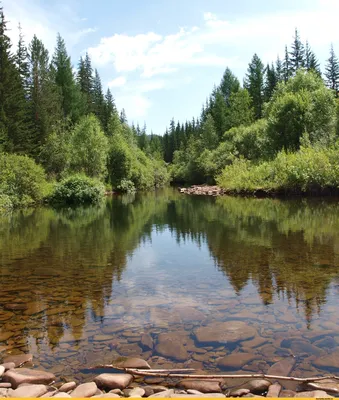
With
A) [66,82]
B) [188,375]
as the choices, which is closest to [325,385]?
[188,375]

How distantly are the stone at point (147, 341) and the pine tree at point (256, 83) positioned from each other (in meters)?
72.2

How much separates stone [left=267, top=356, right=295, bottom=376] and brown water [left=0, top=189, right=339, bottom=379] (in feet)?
0.27

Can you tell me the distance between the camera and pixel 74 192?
3653 cm

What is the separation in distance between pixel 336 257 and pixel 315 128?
32.1 m

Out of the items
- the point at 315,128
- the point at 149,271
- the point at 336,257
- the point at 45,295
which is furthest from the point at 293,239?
the point at 315,128

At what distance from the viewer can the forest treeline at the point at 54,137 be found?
33.7 metres

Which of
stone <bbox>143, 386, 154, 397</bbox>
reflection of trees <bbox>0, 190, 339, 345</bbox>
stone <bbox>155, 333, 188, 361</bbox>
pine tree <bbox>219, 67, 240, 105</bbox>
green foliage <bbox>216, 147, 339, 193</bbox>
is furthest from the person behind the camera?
pine tree <bbox>219, 67, 240, 105</bbox>

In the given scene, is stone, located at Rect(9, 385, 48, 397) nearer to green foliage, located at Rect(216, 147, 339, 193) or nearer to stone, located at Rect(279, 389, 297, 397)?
stone, located at Rect(279, 389, 297, 397)

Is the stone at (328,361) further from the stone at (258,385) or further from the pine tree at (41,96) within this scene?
the pine tree at (41,96)

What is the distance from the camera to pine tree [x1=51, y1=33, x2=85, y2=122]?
60750 mm

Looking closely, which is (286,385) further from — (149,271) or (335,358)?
(149,271)

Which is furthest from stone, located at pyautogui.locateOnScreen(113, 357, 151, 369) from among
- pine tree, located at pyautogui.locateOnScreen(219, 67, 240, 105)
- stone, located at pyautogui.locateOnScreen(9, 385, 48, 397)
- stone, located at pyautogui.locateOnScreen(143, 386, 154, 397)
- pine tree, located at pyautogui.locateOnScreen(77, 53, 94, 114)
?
pine tree, located at pyautogui.locateOnScreen(219, 67, 240, 105)

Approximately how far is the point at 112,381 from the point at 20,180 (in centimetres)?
3027

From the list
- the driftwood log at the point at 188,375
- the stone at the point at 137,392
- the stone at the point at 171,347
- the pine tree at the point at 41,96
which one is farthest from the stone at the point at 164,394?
the pine tree at the point at 41,96
